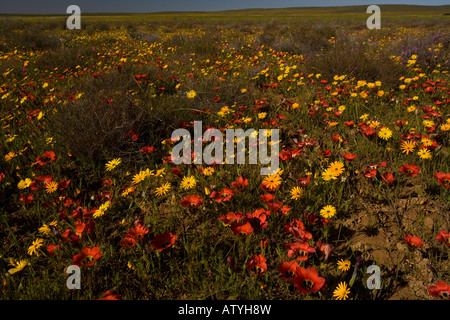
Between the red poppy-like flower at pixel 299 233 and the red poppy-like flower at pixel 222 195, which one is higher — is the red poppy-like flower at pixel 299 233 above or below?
below

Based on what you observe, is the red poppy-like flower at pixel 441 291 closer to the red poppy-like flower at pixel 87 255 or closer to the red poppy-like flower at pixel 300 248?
the red poppy-like flower at pixel 300 248

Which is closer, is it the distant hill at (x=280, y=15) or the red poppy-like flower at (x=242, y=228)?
the red poppy-like flower at (x=242, y=228)

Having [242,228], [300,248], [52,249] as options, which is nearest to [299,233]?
[300,248]

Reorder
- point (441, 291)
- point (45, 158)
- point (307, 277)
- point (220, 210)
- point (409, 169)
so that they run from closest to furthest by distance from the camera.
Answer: point (441, 291)
point (307, 277)
point (409, 169)
point (220, 210)
point (45, 158)

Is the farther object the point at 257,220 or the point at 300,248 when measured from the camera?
the point at 257,220

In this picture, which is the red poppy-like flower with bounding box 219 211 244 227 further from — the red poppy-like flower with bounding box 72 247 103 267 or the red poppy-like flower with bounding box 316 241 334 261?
the red poppy-like flower with bounding box 72 247 103 267

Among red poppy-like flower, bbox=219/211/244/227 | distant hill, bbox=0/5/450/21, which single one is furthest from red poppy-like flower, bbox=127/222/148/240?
distant hill, bbox=0/5/450/21

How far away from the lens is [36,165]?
2457 millimetres

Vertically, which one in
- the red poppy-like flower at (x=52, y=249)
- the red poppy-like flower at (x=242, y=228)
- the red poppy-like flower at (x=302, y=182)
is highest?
the red poppy-like flower at (x=302, y=182)

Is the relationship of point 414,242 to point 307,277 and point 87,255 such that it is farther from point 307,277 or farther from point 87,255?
point 87,255

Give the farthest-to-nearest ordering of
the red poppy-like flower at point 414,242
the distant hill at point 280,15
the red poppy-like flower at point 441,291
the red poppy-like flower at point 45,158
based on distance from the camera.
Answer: the distant hill at point 280,15 → the red poppy-like flower at point 45,158 → the red poppy-like flower at point 414,242 → the red poppy-like flower at point 441,291

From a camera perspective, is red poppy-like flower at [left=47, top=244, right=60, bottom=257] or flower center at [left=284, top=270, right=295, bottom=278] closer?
flower center at [left=284, top=270, right=295, bottom=278]

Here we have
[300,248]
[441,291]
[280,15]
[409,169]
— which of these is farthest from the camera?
[280,15]

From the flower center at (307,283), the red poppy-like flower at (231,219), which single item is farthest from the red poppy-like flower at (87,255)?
the flower center at (307,283)
